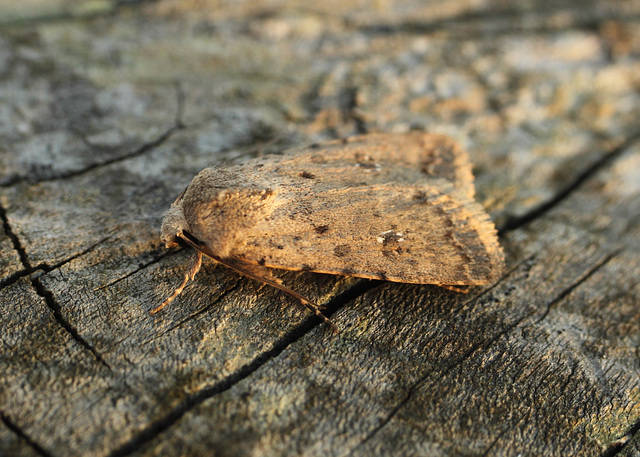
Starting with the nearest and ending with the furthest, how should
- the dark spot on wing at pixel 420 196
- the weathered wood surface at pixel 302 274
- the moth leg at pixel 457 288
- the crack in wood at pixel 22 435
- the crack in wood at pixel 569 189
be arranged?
the crack in wood at pixel 22 435 → the weathered wood surface at pixel 302 274 → the moth leg at pixel 457 288 → the dark spot on wing at pixel 420 196 → the crack in wood at pixel 569 189

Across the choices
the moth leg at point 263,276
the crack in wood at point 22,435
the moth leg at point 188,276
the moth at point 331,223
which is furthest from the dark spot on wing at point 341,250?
the crack in wood at point 22,435

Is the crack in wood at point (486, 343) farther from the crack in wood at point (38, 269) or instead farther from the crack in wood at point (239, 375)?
the crack in wood at point (38, 269)

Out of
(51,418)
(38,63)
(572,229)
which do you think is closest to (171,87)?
(38,63)

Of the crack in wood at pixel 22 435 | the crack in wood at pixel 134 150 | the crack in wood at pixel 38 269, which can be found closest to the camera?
the crack in wood at pixel 22 435

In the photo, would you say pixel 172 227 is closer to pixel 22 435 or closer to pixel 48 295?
pixel 48 295

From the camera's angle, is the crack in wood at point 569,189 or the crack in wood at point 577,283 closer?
the crack in wood at point 577,283
